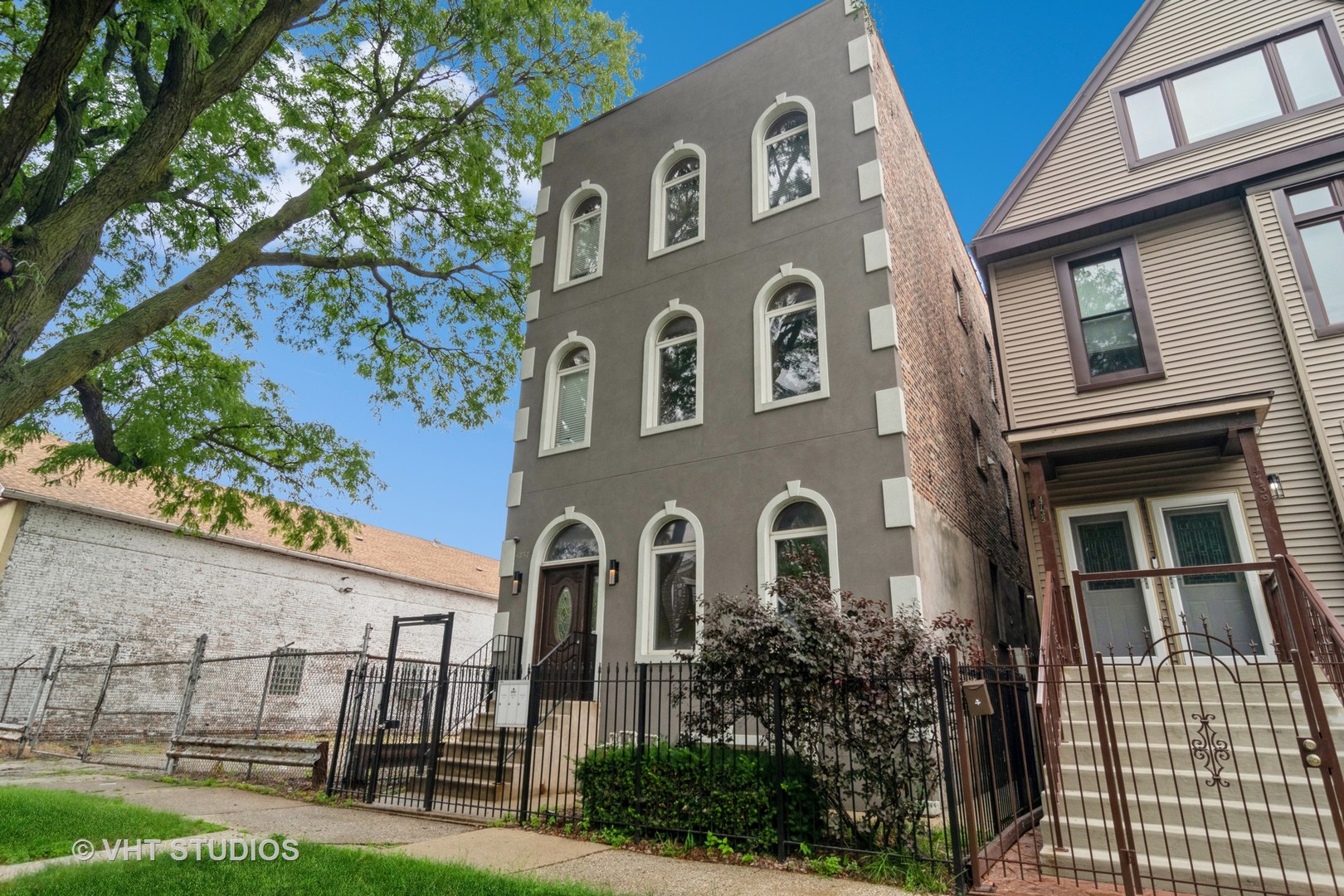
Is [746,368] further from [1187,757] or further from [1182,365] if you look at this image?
[1187,757]

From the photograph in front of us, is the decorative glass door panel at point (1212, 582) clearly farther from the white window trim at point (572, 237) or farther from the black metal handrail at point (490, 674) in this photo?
the white window trim at point (572, 237)

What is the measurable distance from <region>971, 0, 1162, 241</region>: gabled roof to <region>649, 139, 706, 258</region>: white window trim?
446 centimetres

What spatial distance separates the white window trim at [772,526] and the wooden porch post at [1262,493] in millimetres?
4520

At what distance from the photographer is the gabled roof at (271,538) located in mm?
15719

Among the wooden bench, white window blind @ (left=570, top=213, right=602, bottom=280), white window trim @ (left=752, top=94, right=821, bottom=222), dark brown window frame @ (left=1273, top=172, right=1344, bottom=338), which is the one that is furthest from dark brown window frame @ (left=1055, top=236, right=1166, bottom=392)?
the wooden bench

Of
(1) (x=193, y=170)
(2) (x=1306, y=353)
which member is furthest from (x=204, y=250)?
(2) (x=1306, y=353)

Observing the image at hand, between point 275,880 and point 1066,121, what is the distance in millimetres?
13864

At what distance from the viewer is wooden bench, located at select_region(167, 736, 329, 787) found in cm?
945

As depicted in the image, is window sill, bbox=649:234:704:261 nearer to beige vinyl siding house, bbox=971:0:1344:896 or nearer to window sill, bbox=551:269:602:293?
window sill, bbox=551:269:602:293

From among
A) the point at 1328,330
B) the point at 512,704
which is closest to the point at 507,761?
the point at 512,704

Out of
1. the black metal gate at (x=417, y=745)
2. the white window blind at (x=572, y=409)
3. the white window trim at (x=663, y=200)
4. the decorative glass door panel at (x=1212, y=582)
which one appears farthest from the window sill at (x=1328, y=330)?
the black metal gate at (x=417, y=745)

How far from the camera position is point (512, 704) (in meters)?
8.05

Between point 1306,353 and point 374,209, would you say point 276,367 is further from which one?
point 1306,353

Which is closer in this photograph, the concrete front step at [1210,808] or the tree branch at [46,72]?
the concrete front step at [1210,808]
